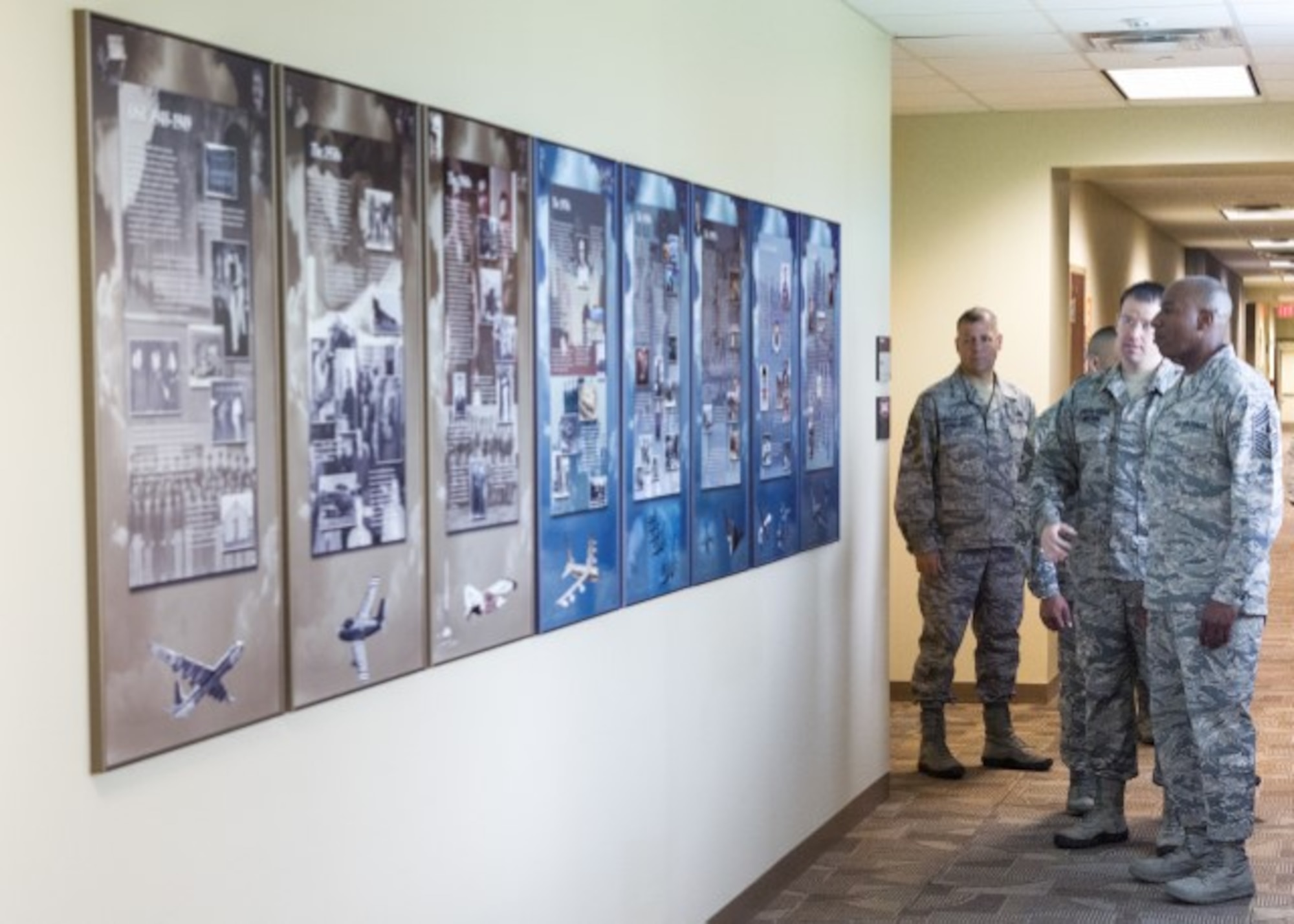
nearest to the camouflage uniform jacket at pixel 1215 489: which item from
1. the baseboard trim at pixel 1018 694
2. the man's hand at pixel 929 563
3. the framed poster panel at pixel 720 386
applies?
the framed poster panel at pixel 720 386

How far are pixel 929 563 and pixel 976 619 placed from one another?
0.43 m

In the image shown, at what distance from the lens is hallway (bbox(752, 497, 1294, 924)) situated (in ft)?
19.6

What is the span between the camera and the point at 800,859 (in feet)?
21.1

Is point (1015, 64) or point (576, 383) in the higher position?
point (1015, 64)

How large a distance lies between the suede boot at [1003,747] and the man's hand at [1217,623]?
246 cm

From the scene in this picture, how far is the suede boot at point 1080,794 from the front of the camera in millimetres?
7074

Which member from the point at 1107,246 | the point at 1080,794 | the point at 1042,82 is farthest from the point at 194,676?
the point at 1107,246

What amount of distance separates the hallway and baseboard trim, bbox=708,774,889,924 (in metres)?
0.03

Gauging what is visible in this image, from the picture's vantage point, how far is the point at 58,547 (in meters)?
2.77

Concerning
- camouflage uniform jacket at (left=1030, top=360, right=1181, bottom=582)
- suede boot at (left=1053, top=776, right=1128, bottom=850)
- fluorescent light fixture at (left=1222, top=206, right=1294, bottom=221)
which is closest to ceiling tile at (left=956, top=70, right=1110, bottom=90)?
camouflage uniform jacket at (left=1030, top=360, right=1181, bottom=582)

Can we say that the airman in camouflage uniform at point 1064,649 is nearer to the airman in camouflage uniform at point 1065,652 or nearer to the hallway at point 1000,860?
the airman in camouflage uniform at point 1065,652

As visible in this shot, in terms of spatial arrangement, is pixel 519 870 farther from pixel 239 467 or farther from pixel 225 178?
pixel 225 178

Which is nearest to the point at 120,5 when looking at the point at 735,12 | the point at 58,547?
the point at 58,547

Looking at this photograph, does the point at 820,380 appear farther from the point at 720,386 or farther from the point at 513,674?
the point at 513,674
